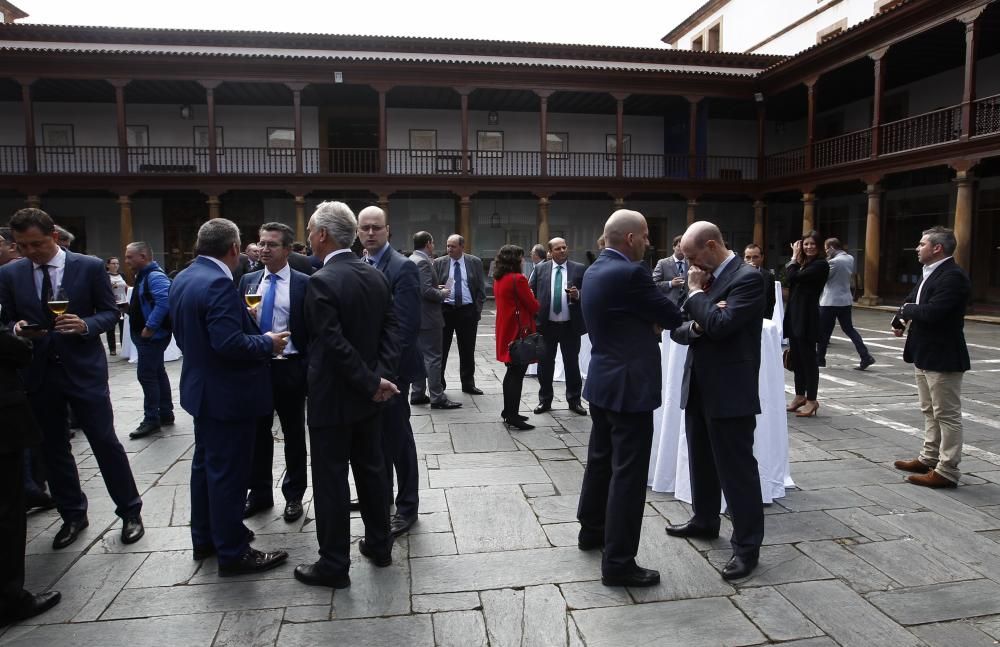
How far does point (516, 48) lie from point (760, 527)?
65.6 feet

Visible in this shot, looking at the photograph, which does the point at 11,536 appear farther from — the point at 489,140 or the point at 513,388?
the point at 489,140

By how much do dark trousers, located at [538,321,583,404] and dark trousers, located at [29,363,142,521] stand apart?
348cm

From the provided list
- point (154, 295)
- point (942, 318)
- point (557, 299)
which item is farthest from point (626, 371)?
point (154, 295)

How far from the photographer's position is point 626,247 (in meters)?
3.00

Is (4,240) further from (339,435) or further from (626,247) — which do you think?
(626,247)

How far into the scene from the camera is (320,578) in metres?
2.92

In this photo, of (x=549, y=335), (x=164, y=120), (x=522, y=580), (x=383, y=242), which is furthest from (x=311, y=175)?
(x=522, y=580)

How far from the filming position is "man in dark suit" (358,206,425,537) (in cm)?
357

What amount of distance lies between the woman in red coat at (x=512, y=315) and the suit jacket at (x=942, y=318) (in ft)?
9.00

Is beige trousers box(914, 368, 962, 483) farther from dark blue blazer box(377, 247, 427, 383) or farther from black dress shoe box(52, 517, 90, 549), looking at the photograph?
black dress shoe box(52, 517, 90, 549)

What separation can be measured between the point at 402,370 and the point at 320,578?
1.14 m

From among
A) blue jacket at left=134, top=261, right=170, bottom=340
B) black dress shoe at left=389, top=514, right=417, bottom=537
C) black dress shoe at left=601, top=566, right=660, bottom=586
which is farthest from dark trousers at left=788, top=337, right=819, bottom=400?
blue jacket at left=134, top=261, right=170, bottom=340

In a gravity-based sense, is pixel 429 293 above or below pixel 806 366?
above

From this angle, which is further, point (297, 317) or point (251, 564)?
point (297, 317)
